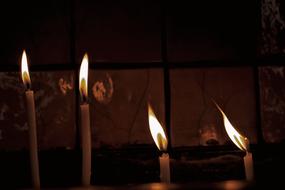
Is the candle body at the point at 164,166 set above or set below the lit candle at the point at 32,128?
below

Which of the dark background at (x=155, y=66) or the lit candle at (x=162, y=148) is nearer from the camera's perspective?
the lit candle at (x=162, y=148)

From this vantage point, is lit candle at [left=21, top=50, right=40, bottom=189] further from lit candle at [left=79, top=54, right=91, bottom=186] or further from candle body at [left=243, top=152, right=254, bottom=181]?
candle body at [left=243, top=152, right=254, bottom=181]

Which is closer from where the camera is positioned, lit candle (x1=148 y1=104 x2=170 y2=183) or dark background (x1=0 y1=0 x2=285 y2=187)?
lit candle (x1=148 y1=104 x2=170 y2=183)

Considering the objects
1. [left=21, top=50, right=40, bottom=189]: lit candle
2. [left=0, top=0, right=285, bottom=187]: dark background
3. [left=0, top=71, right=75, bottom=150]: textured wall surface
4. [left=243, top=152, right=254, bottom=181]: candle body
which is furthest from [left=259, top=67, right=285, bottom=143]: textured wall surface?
[left=21, top=50, right=40, bottom=189]: lit candle

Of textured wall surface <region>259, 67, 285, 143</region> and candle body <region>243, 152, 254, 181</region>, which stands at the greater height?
textured wall surface <region>259, 67, 285, 143</region>

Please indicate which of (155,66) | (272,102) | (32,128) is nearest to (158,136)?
(32,128)

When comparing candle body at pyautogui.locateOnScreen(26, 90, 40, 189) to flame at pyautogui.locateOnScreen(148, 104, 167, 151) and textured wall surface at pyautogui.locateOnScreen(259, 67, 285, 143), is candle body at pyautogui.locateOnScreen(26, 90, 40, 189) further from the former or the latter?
textured wall surface at pyautogui.locateOnScreen(259, 67, 285, 143)

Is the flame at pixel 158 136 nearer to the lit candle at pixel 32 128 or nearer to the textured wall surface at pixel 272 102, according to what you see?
the lit candle at pixel 32 128

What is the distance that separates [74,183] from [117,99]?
273 millimetres

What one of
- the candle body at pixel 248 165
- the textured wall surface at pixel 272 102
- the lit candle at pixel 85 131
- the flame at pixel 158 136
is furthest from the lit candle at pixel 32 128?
the textured wall surface at pixel 272 102

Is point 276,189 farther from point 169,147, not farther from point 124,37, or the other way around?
point 124,37

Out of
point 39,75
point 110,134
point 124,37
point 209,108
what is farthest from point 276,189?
point 39,75

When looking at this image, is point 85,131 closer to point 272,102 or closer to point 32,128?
point 32,128

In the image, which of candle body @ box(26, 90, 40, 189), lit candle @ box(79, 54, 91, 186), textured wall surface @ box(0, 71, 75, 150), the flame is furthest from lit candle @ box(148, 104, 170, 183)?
textured wall surface @ box(0, 71, 75, 150)
